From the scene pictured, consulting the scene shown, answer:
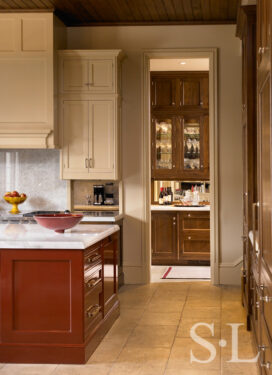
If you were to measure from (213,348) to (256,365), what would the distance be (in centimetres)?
42

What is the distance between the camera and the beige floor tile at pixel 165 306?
17.7 feet

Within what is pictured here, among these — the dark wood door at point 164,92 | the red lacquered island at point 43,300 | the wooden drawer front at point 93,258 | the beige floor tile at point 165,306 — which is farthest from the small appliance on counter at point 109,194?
the red lacquered island at point 43,300

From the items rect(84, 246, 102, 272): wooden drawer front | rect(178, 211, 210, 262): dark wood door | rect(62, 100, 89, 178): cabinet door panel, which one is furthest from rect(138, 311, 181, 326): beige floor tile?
rect(178, 211, 210, 262): dark wood door

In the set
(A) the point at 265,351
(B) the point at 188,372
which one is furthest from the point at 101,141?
(A) the point at 265,351

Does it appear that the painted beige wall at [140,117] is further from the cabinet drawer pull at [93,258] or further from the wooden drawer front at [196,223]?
the cabinet drawer pull at [93,258]

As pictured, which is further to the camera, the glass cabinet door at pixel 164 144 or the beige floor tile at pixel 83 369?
the glass cabinet door at pixel 164 144

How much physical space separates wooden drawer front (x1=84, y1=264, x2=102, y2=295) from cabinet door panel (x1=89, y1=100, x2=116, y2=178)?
2.21 metres

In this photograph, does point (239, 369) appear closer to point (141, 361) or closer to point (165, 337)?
point (141, 361)

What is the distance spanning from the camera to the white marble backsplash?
673cm

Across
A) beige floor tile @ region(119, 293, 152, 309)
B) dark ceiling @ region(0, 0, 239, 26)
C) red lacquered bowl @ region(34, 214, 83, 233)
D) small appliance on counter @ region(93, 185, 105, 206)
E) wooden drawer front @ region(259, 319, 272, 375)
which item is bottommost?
beige floor tile @ region(119, 293, 152, 309)

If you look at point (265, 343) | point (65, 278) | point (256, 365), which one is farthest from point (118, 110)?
point (265, 343)

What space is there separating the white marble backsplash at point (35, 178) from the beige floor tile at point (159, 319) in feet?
6.59

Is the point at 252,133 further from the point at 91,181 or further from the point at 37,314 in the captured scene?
the point at 91,181

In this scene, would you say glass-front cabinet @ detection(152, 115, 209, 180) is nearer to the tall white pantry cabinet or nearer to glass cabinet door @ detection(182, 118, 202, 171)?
glass cabinet door @ detection(182, 118, 202, 171)
